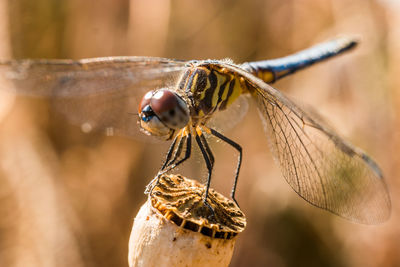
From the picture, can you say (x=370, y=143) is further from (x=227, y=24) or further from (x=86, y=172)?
(x=86, y=172)

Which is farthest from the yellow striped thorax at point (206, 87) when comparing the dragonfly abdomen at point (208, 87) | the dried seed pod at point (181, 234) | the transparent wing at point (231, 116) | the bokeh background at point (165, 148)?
the bokeh background at point (165, 148)

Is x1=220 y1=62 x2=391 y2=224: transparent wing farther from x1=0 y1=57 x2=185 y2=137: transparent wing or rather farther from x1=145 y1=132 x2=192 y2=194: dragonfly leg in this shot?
x1=0 y1=57 x2=185 y2=137: transparent wing

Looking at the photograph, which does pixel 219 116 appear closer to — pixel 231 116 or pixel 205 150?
pixel 231 116

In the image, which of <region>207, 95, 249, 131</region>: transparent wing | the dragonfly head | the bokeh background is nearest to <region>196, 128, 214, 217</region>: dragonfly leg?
the dragonfly head

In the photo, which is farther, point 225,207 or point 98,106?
point 98,106

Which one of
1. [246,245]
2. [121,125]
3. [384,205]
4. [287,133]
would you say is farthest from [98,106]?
[246,245]

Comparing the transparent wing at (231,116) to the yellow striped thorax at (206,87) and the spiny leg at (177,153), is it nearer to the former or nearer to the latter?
the yellow striped thorax at (206,87)

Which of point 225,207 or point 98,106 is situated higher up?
point 98,106
